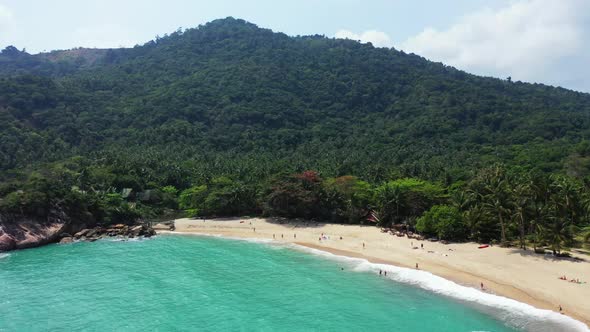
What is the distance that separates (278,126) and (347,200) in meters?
99.4

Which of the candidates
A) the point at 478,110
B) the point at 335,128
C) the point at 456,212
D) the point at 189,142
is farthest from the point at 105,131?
the point at 478,110

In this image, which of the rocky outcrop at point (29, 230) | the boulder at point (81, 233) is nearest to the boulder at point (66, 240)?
the boulder at point (81, 233)

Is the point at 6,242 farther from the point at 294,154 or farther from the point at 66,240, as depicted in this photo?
the point at 294,154

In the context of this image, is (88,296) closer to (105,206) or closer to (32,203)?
(32,203)

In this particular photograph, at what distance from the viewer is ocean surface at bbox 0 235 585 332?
3300 cm

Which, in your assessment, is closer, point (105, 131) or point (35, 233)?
point (35, 233)

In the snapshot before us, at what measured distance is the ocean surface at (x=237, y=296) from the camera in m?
33.0

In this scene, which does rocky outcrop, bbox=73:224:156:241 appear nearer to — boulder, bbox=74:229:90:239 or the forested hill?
boulder, bbox=74:229:90:239

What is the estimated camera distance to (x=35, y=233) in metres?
59.4

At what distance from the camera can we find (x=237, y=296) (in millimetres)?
39312

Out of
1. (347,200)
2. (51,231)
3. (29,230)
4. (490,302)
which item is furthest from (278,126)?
(490,302)

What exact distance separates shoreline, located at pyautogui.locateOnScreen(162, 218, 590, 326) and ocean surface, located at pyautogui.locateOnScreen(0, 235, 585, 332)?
6.17ft

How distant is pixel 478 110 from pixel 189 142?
109 m

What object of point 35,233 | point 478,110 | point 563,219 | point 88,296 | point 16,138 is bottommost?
point 88,296
